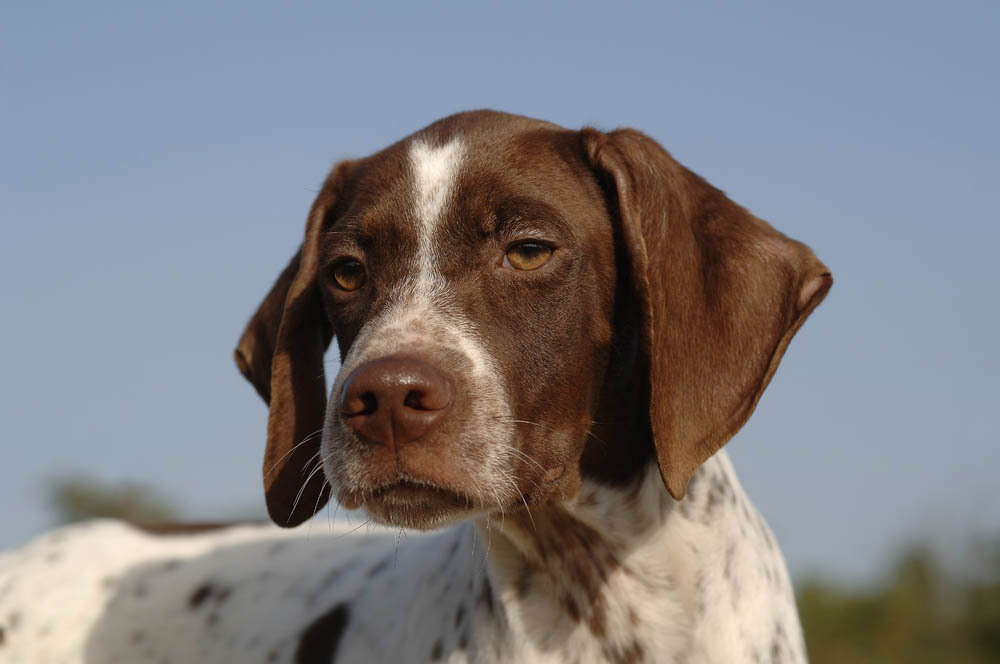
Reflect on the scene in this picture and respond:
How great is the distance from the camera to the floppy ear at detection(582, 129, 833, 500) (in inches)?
140


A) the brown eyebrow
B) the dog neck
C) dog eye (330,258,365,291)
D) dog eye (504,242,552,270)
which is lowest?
the dog neck

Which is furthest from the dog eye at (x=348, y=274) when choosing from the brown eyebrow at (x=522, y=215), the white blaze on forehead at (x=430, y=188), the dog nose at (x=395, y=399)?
the dog nose at (x=395, y=399)

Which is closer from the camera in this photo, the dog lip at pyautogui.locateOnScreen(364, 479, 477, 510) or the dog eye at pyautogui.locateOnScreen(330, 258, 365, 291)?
the dog lip at pyautogui.locateOnScreen(364, 479, 477, 510)

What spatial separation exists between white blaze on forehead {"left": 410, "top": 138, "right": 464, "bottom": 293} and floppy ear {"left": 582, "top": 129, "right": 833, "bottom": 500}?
49cm

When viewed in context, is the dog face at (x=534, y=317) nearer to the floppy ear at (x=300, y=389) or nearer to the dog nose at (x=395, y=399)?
the dog nose at (x=395, y=399)

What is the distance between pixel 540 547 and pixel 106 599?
268 centimetres

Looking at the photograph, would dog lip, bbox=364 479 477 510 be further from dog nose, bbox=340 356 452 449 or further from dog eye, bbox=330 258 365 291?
dog eye, bbox=330 258 365 291

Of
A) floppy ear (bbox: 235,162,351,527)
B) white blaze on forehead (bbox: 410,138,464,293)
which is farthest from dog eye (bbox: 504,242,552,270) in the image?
floppy ear (bbox: 235,162,351,527)

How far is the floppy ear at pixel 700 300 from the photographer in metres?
3.54

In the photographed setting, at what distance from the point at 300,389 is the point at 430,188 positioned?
3.21 feet

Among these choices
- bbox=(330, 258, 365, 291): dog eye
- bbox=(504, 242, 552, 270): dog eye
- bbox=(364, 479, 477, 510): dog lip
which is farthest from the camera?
bbox=(330, 258, 365, 291): dog eye

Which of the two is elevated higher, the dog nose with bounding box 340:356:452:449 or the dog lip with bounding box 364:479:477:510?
the dog nose with bounding box 340:356:452:449

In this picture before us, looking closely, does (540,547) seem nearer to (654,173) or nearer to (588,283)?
(588,283)

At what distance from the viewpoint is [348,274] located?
13.0 ft
